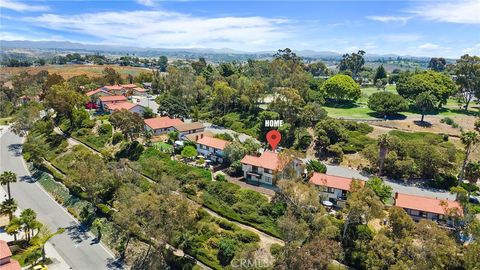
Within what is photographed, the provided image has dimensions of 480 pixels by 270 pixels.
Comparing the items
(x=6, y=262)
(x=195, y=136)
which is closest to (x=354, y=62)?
(x=195, y=136)

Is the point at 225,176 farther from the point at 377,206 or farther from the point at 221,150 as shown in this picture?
the point at 377,206

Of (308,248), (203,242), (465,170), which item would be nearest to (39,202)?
(203,242)

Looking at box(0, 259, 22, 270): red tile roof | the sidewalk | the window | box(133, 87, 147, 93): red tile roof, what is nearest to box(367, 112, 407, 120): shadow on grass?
the window

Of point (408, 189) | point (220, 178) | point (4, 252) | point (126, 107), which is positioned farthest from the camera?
point (126, 107)

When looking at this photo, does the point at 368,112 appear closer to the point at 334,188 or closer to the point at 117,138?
the point at 334,188

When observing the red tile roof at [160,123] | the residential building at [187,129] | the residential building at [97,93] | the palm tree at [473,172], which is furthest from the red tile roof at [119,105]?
the palm tree at [473,172]

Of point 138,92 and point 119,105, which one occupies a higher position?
point 138,92
